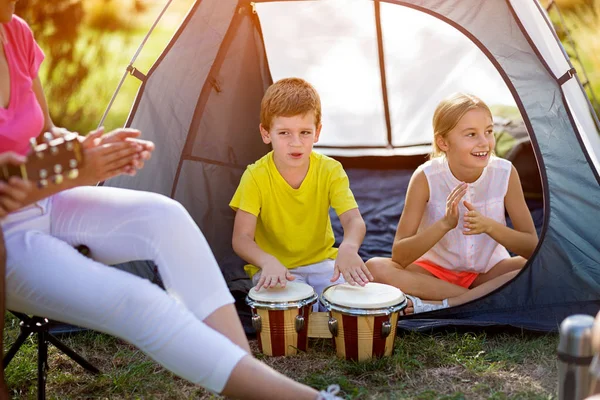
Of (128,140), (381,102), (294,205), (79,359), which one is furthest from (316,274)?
(381,102)

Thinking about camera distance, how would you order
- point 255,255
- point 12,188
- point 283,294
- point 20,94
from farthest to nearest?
point 255,255 → point 283,294 → point 20,94 → point 12,188

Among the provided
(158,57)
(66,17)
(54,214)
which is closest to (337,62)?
(158,57)

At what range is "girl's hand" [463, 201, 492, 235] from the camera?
260cm

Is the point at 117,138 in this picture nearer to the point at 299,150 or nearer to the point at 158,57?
the point at 299,150

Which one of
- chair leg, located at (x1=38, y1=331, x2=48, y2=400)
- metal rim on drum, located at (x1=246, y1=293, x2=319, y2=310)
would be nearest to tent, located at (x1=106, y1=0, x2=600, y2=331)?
metal rim on drum, located at (x1=246, y1=293, x2=319, y2=310)

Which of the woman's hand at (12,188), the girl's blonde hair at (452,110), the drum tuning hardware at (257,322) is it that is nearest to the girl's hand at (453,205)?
the girl's blonde hair at (452,110)

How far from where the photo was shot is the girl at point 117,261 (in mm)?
1620

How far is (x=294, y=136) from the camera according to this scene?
2.61 metres

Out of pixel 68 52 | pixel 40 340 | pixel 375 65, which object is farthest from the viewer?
pixel 68 52

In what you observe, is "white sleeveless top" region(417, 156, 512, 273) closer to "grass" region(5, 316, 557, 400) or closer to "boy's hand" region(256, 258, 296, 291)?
"grass" region(5, 316, 557, 400)

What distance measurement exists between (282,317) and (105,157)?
0.86 meters

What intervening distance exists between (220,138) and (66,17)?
2.25 meters

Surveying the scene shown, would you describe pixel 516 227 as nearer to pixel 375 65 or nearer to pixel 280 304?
pixel 280 304

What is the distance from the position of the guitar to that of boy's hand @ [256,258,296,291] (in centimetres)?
80
